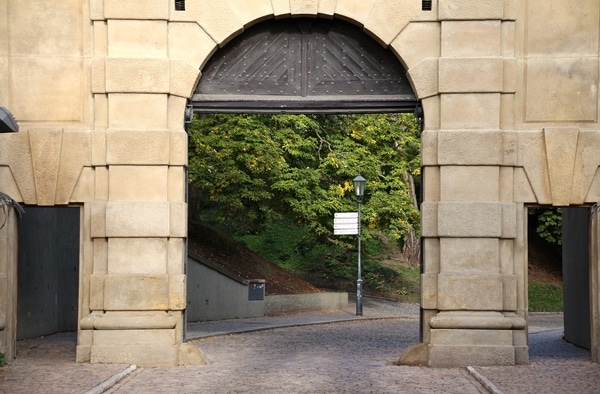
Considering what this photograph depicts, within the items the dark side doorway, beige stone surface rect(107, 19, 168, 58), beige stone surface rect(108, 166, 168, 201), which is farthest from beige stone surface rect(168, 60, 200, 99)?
the dark side doorway

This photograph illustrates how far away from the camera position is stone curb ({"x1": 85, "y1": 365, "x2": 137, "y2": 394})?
13.9 metres

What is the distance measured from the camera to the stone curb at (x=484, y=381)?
14087 millimetres

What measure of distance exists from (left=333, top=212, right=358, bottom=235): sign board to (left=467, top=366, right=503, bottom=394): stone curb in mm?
18263

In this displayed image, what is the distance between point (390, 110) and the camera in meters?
18.6

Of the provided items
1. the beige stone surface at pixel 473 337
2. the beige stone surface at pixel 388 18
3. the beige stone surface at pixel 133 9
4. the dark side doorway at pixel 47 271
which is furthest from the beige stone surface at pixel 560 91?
the dark side doorway at pixel 47 271

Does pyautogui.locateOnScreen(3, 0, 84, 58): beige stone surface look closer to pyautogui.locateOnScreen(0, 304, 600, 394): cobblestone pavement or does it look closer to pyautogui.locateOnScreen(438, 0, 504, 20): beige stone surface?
pyautogui.locateOnScreen(0, 304, 600, 394): cobblestone pavement

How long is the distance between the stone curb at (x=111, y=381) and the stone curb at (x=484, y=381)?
4.55m

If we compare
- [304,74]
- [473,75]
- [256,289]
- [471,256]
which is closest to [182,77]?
[304,74]

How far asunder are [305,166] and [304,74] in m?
17.0

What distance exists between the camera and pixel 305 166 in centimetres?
3541

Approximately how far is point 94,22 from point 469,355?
7352mm

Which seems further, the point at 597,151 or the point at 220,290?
the point at 220,290

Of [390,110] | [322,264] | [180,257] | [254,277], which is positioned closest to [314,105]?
[390,110]

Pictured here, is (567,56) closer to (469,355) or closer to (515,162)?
(515,162)
